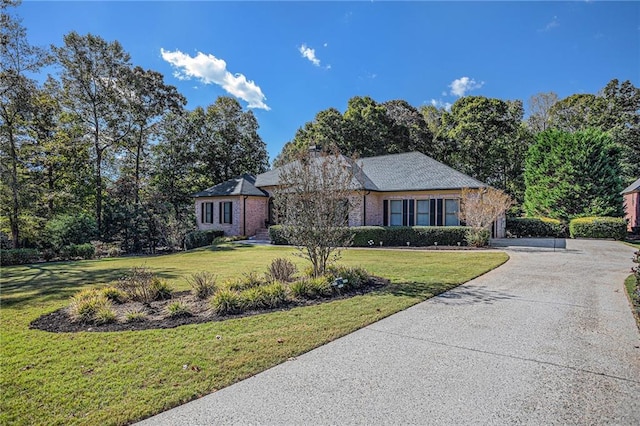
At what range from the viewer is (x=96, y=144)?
23.3 m

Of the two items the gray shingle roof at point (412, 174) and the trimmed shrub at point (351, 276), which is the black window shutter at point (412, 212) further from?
the trimmed shrub at point (351, 276)

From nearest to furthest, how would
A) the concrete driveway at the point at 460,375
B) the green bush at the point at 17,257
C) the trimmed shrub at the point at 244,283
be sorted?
the concrete driveway at the point at 460,375, the trimmed shrub at the point at 244,283, the green bush at the point at 17,257

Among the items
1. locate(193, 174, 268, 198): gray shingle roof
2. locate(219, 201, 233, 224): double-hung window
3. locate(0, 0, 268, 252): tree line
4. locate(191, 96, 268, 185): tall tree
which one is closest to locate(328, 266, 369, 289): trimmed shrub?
locate(0, 0, 268, 252): tree line

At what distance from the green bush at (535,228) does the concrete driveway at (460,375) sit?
16.8 metres

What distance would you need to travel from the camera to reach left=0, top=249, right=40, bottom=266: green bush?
14.4 metres

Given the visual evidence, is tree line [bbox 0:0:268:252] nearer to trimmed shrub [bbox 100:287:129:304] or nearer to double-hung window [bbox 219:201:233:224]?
double-hung window [bbox 219:201:233:224]

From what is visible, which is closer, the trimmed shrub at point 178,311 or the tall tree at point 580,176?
the trimmed shrub at point 178,311

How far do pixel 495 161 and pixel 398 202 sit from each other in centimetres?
1698

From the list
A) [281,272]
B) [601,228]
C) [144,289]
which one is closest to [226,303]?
[144,289]

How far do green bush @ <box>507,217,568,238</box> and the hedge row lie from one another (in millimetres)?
7304

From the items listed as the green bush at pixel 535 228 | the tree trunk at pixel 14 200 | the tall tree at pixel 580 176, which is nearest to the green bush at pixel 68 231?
the tree trunk at pixel 14 200

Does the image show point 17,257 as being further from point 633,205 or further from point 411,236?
point 633,205

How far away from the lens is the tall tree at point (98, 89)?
21.5 metres

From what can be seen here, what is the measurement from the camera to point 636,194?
23.8 meters
